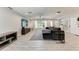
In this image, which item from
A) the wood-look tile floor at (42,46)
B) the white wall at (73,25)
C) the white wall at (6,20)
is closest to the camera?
the wood-look tile floor at (42,46)

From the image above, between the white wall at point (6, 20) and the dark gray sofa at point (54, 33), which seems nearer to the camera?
the white wall at point (6, 20)

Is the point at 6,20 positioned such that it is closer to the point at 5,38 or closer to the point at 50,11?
the point at 5,38

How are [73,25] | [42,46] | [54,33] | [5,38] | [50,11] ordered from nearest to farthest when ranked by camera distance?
1. [42,46]
2. [5,38]
3. [54,33]
4. [50,11]
5. [73,25]

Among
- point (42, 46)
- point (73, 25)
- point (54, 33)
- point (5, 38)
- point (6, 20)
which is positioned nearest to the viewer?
point (42, 46)

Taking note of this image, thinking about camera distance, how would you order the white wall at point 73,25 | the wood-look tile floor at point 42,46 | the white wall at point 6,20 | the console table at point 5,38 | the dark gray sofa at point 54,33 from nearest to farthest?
the wood-look tile floor at point 42,46 < the console table at point 5,38 < the white wall at point 6,20 < the dark gray sofa at point 54,33 < the white wall at point 73,25

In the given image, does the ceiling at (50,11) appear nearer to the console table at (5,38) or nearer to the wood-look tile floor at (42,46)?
the console table at (5,38)

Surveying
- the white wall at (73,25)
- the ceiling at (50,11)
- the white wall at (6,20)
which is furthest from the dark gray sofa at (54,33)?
the white wall at (6,20)

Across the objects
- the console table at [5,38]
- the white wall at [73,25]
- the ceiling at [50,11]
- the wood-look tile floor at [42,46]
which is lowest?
the wood-look tile floor at [42,46]

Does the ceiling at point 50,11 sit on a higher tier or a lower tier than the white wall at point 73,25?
higher

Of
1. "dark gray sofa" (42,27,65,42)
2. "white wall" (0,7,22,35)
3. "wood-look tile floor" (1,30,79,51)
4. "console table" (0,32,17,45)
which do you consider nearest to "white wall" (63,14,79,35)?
"dark gray sofa" (42,27,65,42)

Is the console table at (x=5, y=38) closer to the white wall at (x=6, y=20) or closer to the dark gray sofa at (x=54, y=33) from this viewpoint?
the white wall at (x=6, y=20)

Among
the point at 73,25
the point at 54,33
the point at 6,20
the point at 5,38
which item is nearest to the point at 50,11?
the point at 54,33
